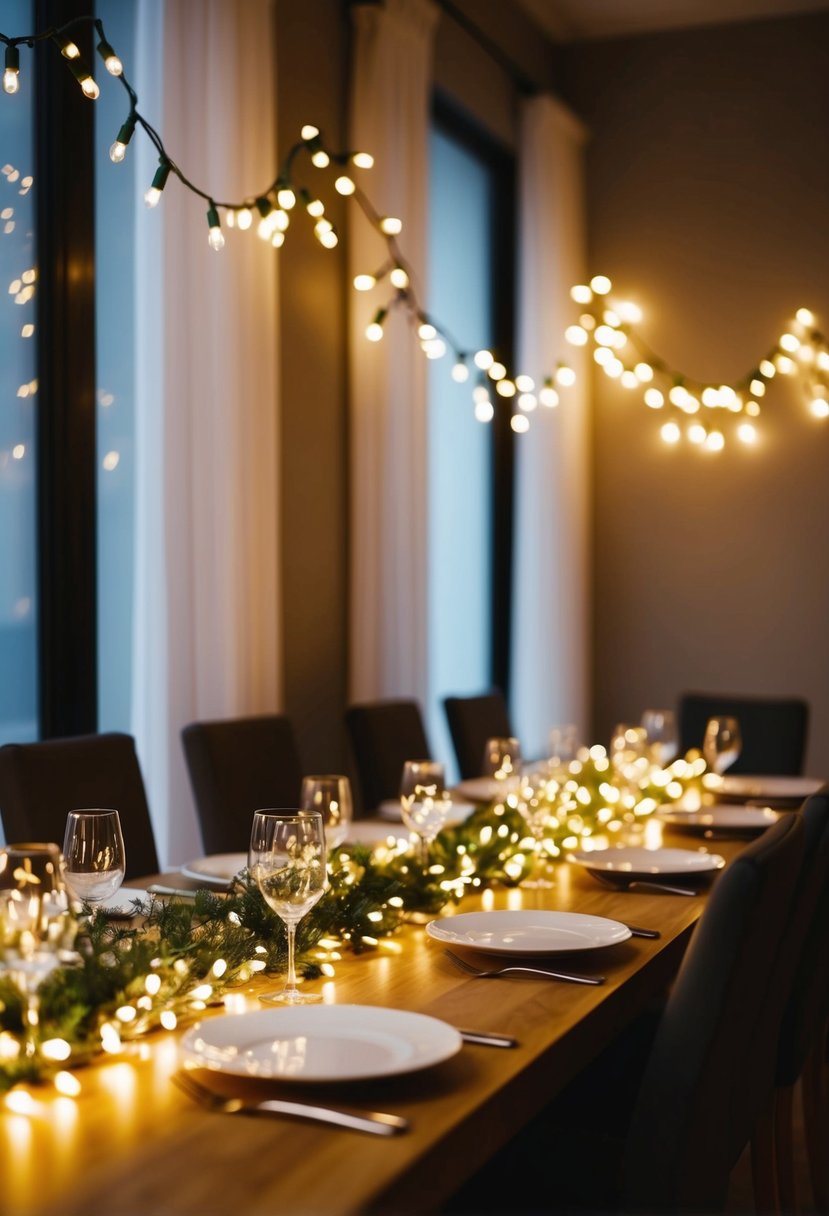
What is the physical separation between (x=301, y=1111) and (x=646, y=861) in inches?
50.5

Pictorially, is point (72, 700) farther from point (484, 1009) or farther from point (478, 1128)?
point (478, 1128)

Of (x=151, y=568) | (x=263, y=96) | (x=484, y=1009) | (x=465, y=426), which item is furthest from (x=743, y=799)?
(x=465, y=426)

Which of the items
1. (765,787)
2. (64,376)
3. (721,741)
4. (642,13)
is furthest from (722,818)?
(642,13)

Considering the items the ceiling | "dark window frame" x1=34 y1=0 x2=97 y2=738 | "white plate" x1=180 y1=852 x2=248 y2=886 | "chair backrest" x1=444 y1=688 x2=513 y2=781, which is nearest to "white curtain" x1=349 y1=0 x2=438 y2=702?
"chair backrest" x1=444 y1=688 x2=513 y2=781

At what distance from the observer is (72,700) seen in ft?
10.8

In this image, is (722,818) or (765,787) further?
(765,787)

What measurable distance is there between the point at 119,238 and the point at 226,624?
1.00 m

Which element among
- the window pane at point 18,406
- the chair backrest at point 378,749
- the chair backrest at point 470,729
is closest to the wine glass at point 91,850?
the window pane at point 18,406

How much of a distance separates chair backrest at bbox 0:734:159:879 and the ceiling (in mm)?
4336

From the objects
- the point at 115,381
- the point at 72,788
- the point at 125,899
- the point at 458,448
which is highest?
the point at 458,448

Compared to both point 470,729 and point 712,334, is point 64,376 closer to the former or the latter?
point 470,729

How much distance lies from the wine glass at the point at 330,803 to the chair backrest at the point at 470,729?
78.0 inches

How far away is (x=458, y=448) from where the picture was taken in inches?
221

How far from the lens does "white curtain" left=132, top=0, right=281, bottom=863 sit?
10.9 feet
